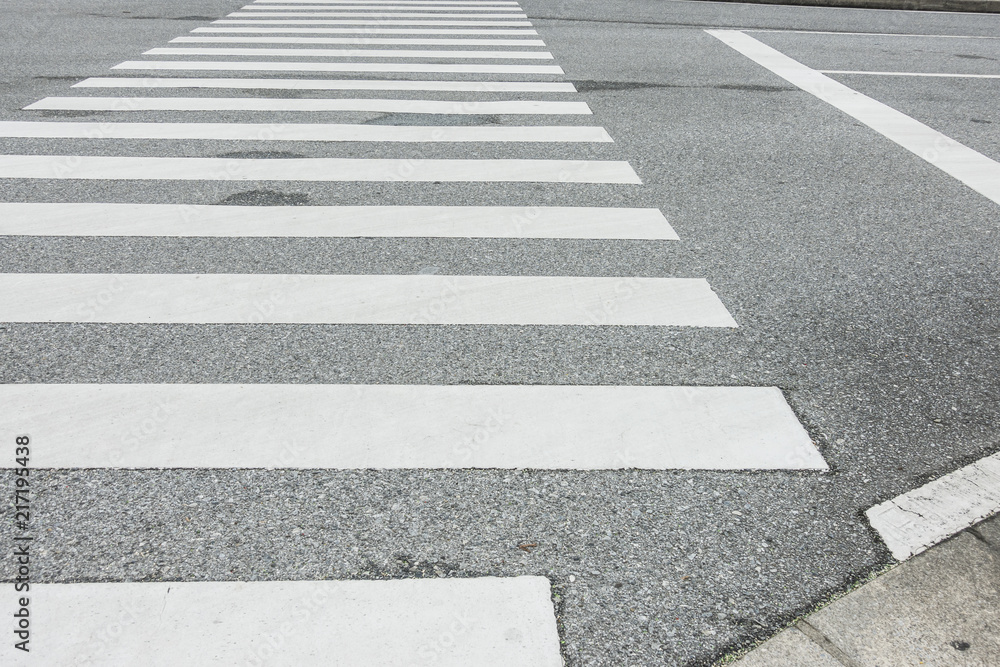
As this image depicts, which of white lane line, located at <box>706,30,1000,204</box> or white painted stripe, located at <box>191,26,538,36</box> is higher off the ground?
white painted stripe, located at <box>191,26,538,36</box>

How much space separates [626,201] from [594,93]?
11.0 feet

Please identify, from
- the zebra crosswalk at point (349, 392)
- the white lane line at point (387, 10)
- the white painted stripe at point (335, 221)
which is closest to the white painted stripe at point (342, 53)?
the zebra crosswalk at point (349, 392)

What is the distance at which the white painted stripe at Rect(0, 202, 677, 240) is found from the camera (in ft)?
16.9

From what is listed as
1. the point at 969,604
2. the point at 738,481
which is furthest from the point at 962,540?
the point at 738,481

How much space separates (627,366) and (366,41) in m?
8.85

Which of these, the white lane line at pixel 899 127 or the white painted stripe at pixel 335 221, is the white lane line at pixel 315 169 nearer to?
the white painted stripe at pixel 335 221

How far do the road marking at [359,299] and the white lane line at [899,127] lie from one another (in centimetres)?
337

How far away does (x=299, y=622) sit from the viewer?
94.5 inches

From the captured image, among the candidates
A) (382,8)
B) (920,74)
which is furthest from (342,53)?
(920,74)

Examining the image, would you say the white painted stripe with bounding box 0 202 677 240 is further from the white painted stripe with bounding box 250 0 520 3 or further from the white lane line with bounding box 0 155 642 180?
the white painted stripe with bounding box 250 0 520 3

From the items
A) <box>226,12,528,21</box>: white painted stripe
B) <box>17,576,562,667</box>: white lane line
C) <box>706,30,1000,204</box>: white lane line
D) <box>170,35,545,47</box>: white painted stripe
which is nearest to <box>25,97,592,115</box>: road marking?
<box>706,30,1000,204</box>: white lane line

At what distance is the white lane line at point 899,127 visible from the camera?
650 cm

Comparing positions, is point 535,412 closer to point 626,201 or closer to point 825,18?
point 626,201

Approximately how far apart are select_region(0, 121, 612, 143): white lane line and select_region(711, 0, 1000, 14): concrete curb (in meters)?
11.1
